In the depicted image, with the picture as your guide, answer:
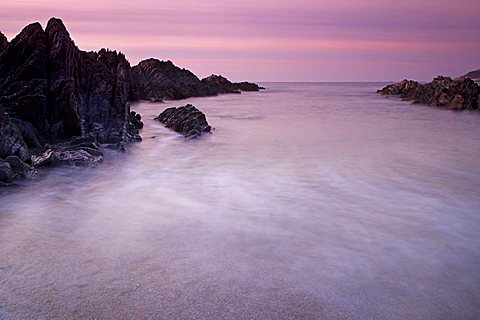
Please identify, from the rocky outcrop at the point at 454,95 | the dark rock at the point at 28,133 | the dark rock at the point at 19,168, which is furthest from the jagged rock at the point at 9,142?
the rocky outcrop at the point at 454,95

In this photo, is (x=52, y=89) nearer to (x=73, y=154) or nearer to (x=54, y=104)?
(x=54, y=104)

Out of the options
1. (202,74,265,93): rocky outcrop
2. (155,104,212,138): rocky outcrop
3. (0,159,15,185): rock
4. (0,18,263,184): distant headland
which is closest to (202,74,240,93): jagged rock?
(202,74,265,93): rocky outcrop

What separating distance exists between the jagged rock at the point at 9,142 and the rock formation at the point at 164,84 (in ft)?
77.3

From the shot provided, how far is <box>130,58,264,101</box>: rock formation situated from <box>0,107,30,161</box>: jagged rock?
927 inches

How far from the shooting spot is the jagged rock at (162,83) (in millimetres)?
34125

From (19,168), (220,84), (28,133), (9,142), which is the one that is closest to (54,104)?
(28,133)

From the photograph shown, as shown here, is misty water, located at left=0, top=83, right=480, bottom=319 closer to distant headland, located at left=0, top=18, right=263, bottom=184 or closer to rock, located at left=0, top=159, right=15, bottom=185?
rock, located at left=0, top=159, right=15, bottom=185

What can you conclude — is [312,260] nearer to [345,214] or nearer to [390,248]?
[390,248]

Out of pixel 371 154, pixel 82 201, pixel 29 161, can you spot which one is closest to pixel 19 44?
pixel 29 161

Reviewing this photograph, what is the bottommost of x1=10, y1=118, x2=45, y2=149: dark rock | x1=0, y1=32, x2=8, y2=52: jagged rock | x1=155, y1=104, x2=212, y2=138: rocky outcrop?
x1=155, y1=104, x2=212, y2=138: rocky outcrop

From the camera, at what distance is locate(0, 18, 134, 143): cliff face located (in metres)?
9.16

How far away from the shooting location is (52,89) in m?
9.52

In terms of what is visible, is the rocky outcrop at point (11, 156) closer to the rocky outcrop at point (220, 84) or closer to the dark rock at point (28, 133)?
the dark rock at point (28, 133)

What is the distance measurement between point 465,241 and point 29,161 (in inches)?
275
